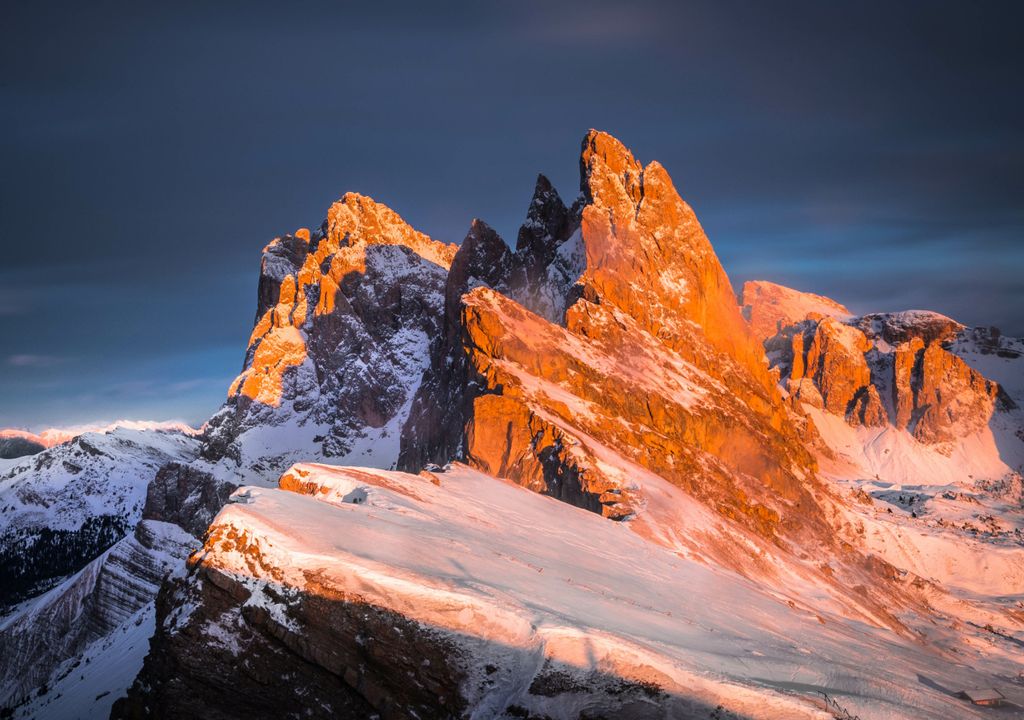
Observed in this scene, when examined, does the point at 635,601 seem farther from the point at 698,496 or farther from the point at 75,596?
the point at 75,596

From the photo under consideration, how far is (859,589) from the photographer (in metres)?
101

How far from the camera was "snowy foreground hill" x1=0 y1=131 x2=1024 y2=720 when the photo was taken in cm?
2884

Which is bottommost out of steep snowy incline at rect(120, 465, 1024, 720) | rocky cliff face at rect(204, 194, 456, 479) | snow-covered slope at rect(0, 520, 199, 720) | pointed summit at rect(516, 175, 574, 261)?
snow-covered slope at rect(0, 520, 199, 720)

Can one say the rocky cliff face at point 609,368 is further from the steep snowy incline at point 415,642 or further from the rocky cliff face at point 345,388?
the steep snowy incline at point 415,642

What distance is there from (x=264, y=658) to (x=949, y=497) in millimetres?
170747

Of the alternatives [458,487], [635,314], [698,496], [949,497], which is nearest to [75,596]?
[458,487]

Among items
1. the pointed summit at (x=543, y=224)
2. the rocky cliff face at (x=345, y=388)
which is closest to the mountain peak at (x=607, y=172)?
the pointed summit at (x=543, y=224)

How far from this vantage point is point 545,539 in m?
55.2

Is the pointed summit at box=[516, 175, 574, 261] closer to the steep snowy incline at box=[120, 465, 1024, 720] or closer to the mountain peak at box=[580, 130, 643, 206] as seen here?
the mountain peak at box=[580, 130, 643, 206]

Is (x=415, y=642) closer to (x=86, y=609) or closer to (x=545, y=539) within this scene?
(x=545, y=539)

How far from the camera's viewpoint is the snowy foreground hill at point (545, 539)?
94.6 ft

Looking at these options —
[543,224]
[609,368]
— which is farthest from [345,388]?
[609,368]

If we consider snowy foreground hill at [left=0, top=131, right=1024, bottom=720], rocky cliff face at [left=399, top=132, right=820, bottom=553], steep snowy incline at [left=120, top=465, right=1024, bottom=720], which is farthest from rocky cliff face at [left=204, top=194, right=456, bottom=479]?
steep snowy incline at [left=120, top=465, right=1024, bottom=720]

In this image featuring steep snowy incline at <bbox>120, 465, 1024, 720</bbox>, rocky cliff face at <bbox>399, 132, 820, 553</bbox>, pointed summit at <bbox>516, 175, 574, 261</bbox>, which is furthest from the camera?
pointed summit at <bbox>516, 175, 574, 261</bbox>
